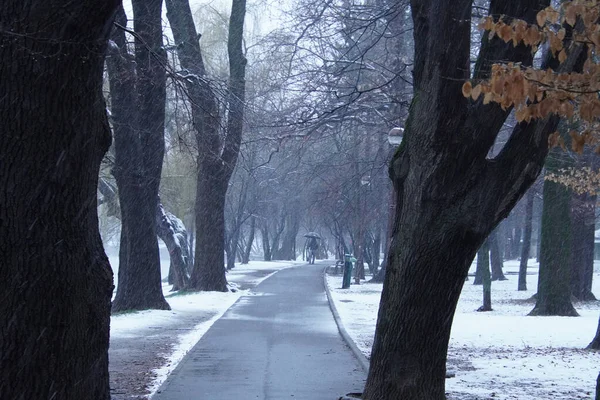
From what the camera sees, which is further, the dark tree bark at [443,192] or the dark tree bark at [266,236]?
the dark tree bark at [266,236]

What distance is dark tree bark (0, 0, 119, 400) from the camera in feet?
18.0

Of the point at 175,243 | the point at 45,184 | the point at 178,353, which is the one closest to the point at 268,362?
the point at 178,353

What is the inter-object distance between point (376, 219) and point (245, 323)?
1085 inches

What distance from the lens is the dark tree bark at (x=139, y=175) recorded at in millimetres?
19875

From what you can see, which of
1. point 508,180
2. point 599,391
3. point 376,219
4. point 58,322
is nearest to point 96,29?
point 58,322

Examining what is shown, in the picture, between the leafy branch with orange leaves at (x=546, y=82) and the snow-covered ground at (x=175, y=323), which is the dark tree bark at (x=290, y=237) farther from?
the leafy branch with orange leaves at (x=546, y=82)

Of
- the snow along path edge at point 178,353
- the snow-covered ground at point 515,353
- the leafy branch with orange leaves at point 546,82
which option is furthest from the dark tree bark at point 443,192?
the snow along path edge at point 178,353

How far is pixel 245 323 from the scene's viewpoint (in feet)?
61.9

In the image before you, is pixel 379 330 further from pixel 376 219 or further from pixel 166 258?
pixel 166 258

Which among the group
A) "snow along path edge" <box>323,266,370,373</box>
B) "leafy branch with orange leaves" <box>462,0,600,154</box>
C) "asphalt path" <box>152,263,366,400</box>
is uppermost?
"leafy branch with orange leaves" <box>462,0,600,154</box>

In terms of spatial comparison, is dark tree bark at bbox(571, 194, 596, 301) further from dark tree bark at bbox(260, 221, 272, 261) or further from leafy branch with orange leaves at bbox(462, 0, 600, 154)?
dark tree bark at bbox(260, 221, 272, 261)

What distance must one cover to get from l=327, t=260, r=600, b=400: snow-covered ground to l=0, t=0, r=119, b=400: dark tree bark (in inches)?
224

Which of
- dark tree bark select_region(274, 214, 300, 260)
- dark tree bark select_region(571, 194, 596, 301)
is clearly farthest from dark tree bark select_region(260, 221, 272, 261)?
dark tree bark select_region(571, 194, 596, 301)

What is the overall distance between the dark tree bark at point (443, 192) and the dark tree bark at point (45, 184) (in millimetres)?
3683
